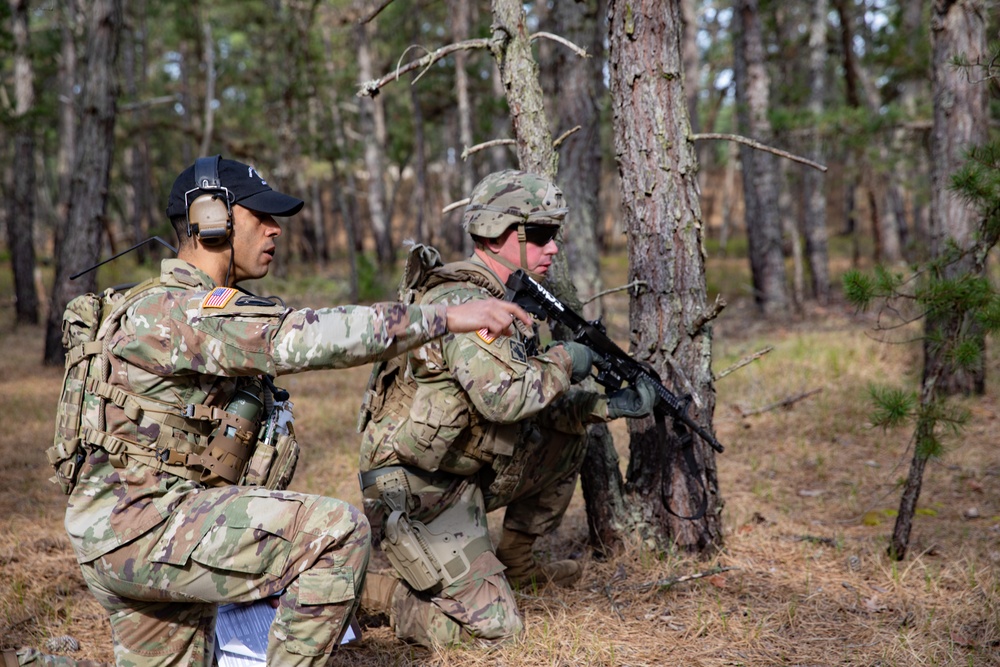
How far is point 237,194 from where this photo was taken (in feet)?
9.40

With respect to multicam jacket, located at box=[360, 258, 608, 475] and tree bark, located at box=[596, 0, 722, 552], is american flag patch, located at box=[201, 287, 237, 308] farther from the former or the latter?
tree bark, located at box=[596, 0, 722, 552]

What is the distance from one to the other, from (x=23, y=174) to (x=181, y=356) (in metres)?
13.8

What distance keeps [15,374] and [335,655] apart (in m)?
8.25

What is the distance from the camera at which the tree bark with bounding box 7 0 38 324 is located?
40.4ft

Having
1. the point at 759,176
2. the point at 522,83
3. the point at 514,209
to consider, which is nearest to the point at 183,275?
the point at 514,209

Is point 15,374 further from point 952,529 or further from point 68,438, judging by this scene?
point 952,529

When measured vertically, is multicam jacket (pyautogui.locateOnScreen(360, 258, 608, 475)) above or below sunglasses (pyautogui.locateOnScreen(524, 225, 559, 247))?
below

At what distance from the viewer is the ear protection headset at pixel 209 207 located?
2.83 m

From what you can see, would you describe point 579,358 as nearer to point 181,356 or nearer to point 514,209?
point 514,209

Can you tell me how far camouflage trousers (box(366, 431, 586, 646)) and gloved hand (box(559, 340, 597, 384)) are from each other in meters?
0.44

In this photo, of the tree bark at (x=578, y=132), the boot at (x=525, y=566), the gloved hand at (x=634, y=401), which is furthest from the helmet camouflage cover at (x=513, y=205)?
the tree bark at (x=578, y=132)

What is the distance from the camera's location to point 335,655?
3.44m

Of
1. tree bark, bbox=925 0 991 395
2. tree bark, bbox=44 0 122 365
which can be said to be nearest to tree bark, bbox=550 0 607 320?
tree bark, bbox=925 0 991 395

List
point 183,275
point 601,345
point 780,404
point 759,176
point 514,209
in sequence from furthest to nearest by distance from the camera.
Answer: point 759,176
point 780,404
point 601,345
point 514,209
point 183,275
